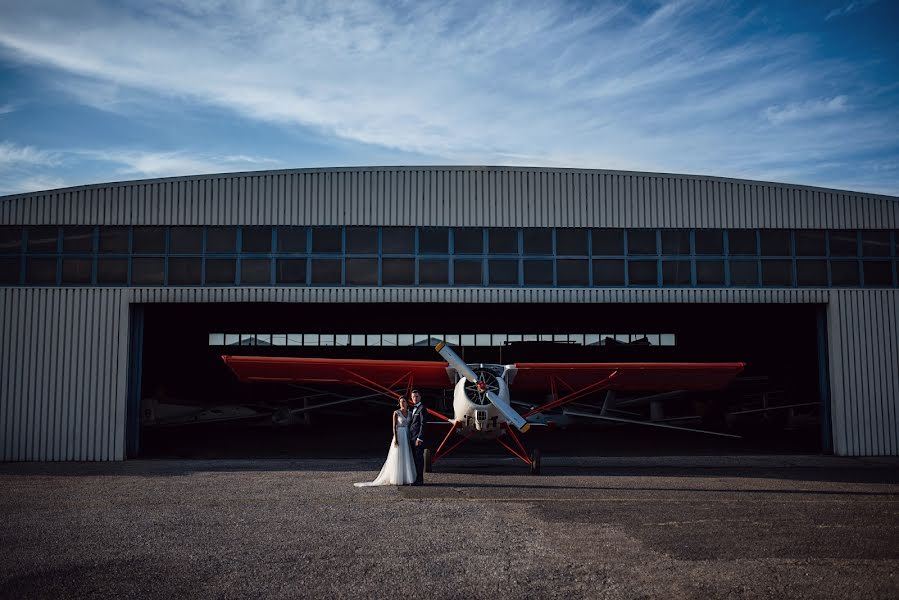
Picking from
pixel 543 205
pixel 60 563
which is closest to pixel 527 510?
pixel 60 563

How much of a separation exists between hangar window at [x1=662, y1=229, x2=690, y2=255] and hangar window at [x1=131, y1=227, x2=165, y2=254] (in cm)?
1198

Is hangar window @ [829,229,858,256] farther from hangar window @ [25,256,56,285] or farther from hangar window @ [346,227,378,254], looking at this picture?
hangar window @ [25,256,56,285]

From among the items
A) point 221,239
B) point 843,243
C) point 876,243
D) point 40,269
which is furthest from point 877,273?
point 40,269

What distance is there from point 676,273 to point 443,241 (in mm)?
5659

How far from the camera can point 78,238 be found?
653 inches

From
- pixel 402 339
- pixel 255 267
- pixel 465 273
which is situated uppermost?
pixel 255 267

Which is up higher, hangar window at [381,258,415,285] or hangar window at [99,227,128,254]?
hangar window at [99,227,128,254]

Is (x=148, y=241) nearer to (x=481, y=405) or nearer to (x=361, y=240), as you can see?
(x=361, y=240)

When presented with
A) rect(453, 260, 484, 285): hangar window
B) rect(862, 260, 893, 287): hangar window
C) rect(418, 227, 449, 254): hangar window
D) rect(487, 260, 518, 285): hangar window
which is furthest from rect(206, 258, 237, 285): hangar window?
rect(862, 260, 893, 287): hangar window

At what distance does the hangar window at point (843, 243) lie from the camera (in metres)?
17.2

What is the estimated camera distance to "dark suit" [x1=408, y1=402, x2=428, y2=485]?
12.5m

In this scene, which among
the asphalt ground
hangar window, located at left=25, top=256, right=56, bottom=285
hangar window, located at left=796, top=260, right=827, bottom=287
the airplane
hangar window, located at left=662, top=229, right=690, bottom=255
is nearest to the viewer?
the asphalt ground

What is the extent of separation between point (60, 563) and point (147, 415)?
1827 centimetres

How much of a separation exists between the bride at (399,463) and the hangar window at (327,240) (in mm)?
5616
